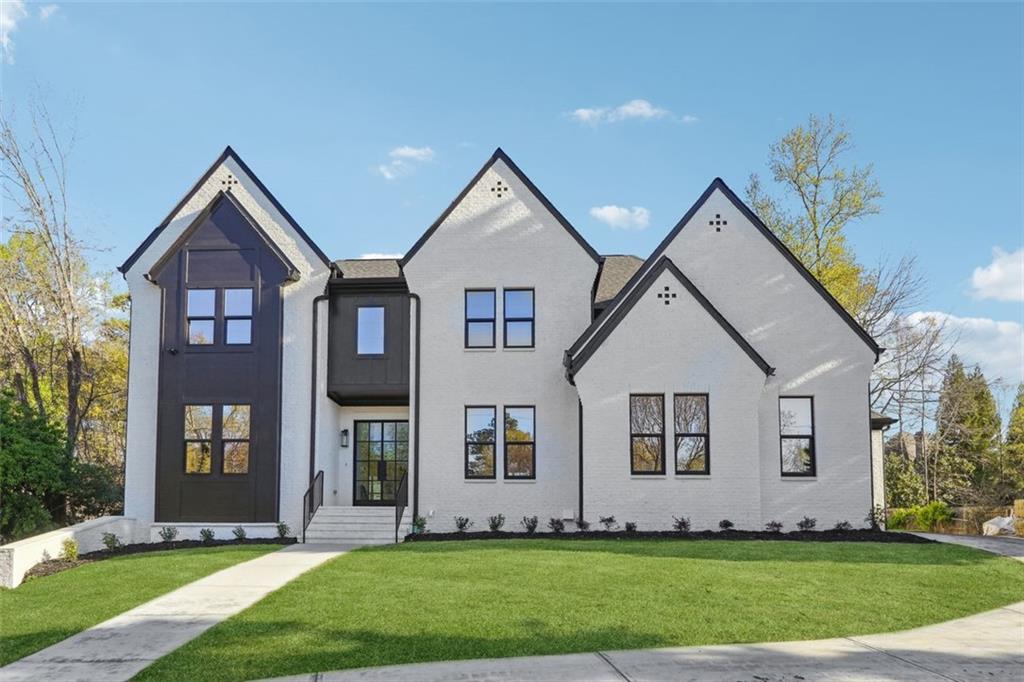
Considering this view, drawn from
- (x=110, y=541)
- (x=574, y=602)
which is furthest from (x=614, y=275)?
(x=110, y=541)

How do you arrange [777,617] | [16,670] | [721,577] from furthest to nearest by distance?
1. [721,577]
2. [777,617]
3. [16,670]

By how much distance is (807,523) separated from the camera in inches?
694

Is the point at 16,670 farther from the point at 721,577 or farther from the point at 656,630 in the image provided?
the point at 721,577

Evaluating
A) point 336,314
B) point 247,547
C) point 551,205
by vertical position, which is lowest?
point 247,547

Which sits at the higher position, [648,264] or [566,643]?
[648,264]

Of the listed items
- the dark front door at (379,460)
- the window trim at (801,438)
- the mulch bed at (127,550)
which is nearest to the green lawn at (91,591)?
the mulch bed at (127,550)

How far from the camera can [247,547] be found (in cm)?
1602

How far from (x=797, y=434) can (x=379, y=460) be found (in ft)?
32.9

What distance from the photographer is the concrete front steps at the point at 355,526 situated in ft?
57.4

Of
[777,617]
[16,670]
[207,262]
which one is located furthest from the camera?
[207,262]

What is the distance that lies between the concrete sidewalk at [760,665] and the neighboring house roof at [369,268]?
45.4 feet

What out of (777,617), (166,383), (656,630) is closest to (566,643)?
(656,630)

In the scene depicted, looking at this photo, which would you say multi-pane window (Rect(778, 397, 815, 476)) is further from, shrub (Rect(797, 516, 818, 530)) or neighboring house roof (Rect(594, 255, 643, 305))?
neighboring house roof (Rect(594, 255, 643, 305))

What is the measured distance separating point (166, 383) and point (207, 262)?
2986 mm
